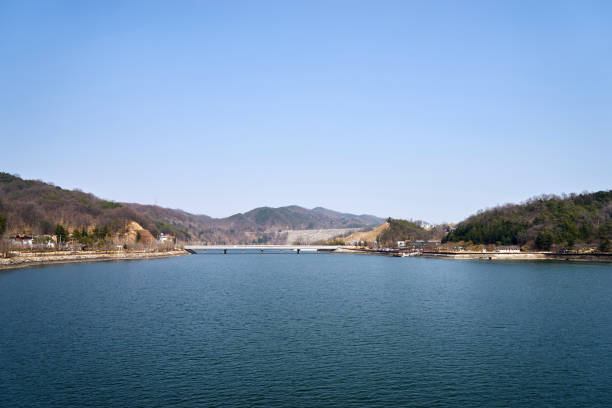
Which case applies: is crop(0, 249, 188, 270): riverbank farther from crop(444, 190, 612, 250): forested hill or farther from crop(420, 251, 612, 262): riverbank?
crop(444, 190, 612, 250): forested hill

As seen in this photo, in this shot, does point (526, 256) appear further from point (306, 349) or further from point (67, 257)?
point (67, 257)

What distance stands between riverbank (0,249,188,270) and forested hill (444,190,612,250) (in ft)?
336

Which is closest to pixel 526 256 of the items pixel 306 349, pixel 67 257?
pixel 306 349

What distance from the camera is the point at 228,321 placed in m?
36.9

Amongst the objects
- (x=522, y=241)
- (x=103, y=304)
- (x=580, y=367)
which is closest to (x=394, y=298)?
(x=580, y=367)

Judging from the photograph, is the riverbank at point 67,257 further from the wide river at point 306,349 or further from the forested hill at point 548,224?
the forested hill at point 548,224

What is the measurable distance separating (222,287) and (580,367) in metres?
44.0

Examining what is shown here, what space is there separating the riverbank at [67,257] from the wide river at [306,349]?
147 feet

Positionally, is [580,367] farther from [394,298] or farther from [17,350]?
[17,350]

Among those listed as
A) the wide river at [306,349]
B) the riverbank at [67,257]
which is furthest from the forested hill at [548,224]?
the riverbank at [67,257]

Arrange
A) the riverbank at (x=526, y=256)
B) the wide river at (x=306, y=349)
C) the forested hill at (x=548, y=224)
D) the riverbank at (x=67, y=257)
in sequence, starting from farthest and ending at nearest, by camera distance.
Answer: the forested hill at (x=548, y=224) < the riverbank at (x=526, y=256) < the riverbank at (x=67, y=257) < the wide river at (x=306, y=349)

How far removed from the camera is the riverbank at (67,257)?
293 ft

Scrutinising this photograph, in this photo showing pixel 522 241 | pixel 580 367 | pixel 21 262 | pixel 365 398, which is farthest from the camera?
pixel 522 241

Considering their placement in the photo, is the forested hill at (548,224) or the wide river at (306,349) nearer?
the wide river at (306,349)
